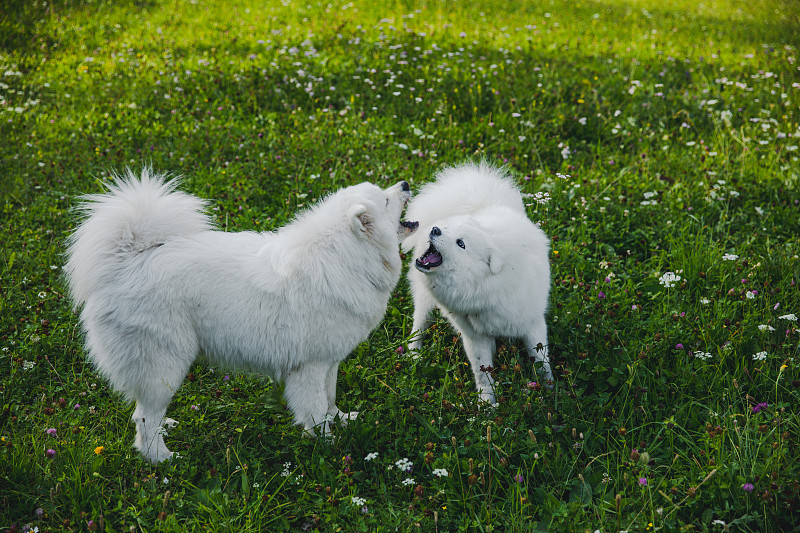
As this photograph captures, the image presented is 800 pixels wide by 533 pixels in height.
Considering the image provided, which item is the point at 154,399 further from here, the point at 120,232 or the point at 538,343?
the point at 538,343

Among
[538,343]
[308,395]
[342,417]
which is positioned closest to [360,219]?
[308,395]

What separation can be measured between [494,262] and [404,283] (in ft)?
4.93

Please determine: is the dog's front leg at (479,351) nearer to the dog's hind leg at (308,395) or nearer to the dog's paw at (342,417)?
the dog's paw at (342,417)

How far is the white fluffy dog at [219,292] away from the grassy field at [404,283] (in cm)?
39

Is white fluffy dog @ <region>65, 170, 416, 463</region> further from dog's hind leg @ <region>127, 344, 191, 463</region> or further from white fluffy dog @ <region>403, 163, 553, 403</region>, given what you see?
white fluffy dog @ <region>403, 163, 553, 403</region>

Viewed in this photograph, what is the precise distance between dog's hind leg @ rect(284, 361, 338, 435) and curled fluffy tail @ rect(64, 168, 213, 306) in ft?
3.35

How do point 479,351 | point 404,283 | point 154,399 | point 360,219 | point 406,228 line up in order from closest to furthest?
point 154,399, point 360,219, point 406,228, point 479,351, point 404,283

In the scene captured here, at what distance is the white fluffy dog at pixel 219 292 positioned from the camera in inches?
122

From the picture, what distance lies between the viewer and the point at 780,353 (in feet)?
11.9

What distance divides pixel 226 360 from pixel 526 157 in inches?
154

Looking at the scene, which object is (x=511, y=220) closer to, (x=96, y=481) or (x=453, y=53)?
(x=96, y=481)

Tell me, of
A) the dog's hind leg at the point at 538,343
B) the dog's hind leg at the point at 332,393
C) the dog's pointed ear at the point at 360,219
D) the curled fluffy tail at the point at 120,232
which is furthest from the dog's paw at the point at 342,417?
the curled fluffy tail at the point at 120,232

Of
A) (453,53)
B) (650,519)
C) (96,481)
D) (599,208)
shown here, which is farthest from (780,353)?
(453,53)

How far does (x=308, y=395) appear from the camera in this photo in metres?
3.34
